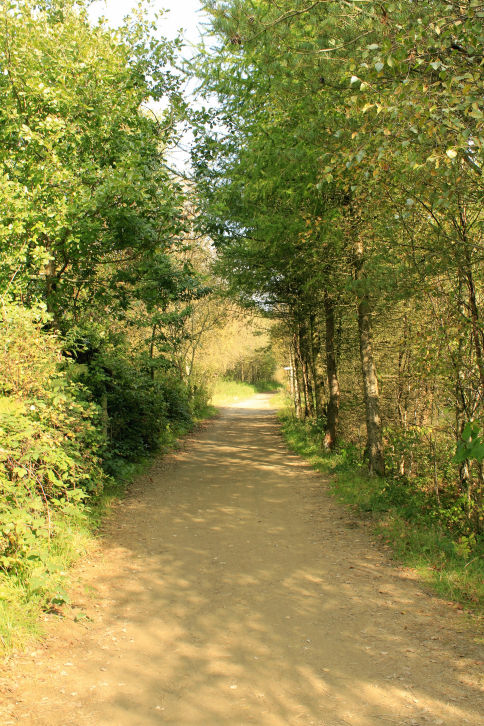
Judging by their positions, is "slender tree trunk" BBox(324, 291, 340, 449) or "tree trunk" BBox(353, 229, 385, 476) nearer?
"tree trunk" BBox(353, 229, 385, 476)

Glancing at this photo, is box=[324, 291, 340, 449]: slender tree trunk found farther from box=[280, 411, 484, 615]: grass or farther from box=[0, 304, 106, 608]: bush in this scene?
box=[0, 304, 106, 608]: bush

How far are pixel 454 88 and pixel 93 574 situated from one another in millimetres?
6592

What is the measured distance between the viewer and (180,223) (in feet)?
36.0

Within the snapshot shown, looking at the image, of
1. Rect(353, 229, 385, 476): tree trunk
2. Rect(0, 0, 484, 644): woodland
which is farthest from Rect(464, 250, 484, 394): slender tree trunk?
Rect(353, 229, 385, 476): tree trunk

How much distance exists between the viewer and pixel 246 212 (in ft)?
38.5

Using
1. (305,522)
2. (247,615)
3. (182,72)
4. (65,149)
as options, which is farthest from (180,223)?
(247,615)

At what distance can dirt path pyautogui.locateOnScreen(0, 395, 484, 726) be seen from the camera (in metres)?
3.90

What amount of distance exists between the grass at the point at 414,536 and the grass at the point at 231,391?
95.8ft

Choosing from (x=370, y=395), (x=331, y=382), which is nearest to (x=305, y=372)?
(x=331, y=382)

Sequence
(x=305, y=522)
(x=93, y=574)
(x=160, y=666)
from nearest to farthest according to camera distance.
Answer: (x=160, y=666) < (x=93, y=574) < (x=305, y=522)

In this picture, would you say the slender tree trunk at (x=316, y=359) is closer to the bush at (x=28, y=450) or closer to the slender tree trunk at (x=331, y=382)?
the slender tree trunk at (x=331, y=382)

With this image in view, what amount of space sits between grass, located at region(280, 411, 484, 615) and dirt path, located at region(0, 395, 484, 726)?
0.96 feet

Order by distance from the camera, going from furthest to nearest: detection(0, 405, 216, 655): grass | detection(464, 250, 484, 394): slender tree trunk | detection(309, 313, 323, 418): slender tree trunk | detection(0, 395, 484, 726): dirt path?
detection(309, 313, 323, 418): slender tree trunk < detection(464, 250, 484, 394): slender tree trunk < detection(0, 405, 216, 655): grass < detection(0, 395, 484, 726): dirt path

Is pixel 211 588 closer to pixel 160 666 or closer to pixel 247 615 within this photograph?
pixel 247 615
